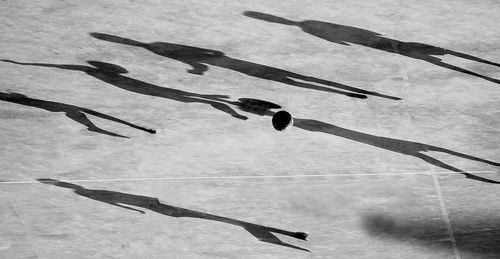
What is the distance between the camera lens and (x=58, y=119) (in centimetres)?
1297

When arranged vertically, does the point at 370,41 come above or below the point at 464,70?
below

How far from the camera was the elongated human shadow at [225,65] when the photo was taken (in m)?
13.7

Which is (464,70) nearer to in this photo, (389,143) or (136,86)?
(389,143)

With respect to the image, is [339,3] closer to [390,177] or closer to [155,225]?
[390,177]

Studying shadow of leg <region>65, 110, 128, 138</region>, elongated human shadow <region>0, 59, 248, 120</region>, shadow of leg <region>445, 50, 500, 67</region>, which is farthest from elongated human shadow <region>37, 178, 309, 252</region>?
shadow of leg <region>445, 50, 500, 67</region>

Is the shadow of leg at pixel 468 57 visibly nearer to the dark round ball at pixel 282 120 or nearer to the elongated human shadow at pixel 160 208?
the dark round ball at pixel 282 120

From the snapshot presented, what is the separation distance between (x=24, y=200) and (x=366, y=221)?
4.06 m

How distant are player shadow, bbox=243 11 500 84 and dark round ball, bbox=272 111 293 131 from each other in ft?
10.2

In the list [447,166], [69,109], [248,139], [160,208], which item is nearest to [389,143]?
[447,166]

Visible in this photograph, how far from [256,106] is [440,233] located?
11.3 feet

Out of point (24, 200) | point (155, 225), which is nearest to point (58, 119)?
point (24, 200)

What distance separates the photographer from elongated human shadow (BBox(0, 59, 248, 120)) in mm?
13398

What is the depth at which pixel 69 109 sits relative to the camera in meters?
13.2

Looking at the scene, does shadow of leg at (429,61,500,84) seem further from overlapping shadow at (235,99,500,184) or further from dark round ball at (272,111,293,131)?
dark round ball at (272,111,293,131)
